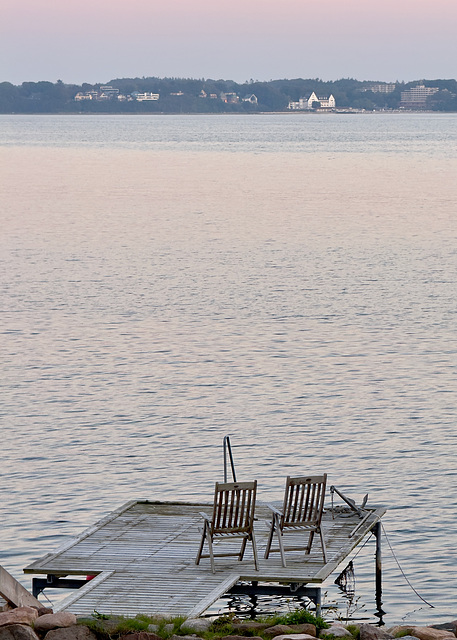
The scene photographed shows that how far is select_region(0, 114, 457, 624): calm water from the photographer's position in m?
20.6

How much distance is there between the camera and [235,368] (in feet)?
102

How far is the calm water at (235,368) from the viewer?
20609 millimetres

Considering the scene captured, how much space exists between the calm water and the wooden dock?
1.53 meters

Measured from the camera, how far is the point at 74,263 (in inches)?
2146

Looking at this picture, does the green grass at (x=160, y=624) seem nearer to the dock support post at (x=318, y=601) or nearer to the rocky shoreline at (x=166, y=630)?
the rocky shoreline at (x=166, y=630)

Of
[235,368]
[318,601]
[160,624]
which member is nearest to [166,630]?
[160,624]

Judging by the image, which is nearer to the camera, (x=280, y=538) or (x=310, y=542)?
(x=280, y=538)

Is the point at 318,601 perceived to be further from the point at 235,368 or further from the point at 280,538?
the point at 235,368

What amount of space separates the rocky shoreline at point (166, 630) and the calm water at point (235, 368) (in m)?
3.50

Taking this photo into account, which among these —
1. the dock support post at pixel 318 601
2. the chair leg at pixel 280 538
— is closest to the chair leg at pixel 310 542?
the chair leg at pixel 280 538

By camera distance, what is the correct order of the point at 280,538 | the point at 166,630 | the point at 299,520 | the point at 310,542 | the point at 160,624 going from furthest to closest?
1. the point at 310,542
2. the point at 299,520
3. the point at 280,538
4. the point at 160,624
5. the point at 166,630

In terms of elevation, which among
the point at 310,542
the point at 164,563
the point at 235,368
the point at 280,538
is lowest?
the point at 235,368

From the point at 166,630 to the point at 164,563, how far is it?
110 inches

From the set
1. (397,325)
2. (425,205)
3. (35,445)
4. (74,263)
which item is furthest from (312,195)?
(35,445)
